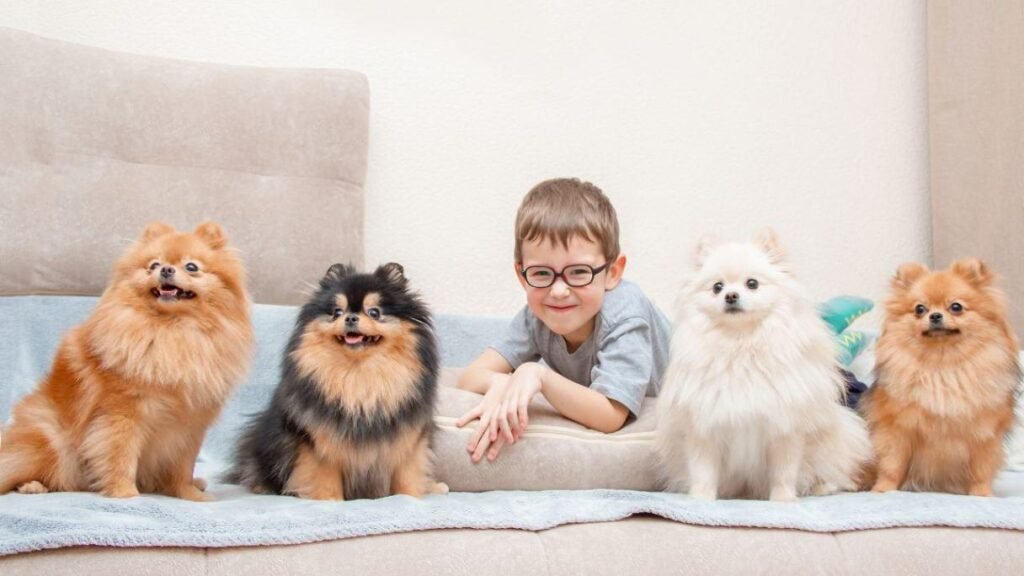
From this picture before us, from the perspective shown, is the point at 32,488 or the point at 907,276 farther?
the point at 907,276

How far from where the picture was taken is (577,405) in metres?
2.11

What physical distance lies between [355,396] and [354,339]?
0.12 metres

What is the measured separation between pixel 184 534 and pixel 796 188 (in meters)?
3.00

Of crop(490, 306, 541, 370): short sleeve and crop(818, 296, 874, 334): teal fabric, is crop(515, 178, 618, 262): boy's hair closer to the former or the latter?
crop(490, 306, 541, 370): short sleeve

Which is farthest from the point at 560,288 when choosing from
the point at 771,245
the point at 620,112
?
the point at 620,112

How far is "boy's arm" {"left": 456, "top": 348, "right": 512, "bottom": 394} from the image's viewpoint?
237 cm

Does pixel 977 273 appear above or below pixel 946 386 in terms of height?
above

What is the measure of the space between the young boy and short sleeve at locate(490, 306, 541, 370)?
0.42ft

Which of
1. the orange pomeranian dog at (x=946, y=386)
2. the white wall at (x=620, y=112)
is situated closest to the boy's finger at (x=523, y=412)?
the orange pomeranian dog at (x=946, y=386)

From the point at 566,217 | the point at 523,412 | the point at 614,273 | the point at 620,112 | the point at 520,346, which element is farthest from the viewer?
the point at 620,112

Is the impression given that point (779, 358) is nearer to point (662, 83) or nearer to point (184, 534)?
point (184, 534)

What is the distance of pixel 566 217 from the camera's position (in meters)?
2.21

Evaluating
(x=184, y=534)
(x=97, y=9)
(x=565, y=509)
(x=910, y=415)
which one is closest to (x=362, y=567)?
(x=184, y=534)

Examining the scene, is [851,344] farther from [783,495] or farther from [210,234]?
[210,234]
